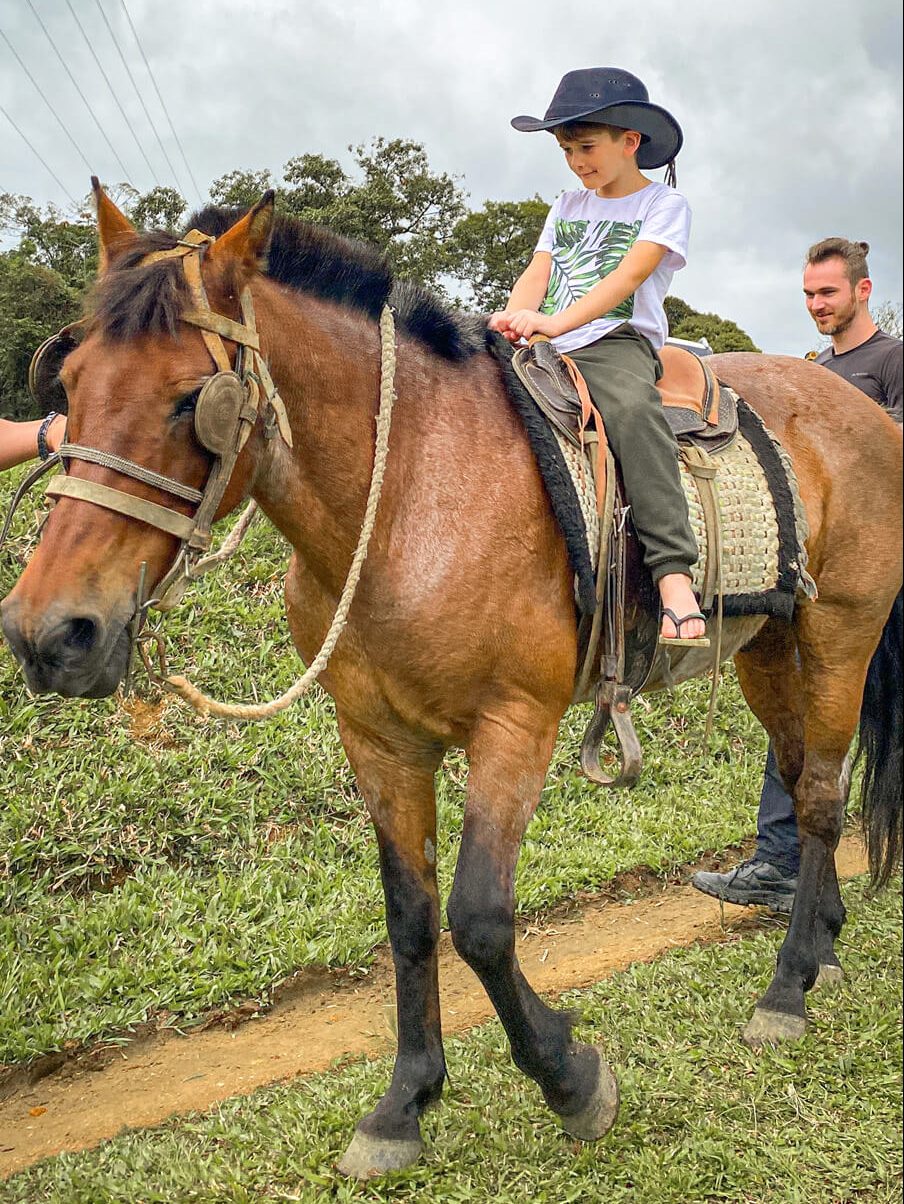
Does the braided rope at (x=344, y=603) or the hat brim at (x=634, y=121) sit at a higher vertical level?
the hat brim at (x=634, y=121)

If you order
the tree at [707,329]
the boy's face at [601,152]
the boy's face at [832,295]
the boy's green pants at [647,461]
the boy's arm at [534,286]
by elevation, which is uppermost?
the tree at [707,329]

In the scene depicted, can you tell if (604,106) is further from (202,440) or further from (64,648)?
(64,648)

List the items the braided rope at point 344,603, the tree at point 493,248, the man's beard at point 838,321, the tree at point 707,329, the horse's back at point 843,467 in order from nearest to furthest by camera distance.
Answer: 1. the braided rope at point 344,603
2. the horse's back at point 843,467
3. the man's beard at point 838,321
4. the tree at point 493,248
5. the tree at point 707,329

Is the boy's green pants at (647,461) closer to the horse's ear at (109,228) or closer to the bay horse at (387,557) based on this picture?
the bay horse at (387,557)

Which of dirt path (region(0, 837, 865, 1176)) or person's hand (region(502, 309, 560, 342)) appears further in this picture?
dirt path (region(0, 837, 865, 1176))

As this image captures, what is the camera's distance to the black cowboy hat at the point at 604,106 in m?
2.95

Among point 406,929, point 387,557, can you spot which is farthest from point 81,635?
point 406,929

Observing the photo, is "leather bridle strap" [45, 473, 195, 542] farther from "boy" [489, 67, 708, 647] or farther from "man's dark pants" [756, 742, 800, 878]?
"man's dark pants" [756, 742, 800, 878]

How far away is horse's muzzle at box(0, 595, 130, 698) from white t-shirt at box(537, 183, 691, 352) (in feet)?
5.70

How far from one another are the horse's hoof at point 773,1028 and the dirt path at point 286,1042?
0.78 metres

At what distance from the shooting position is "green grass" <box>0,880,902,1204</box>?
274cm

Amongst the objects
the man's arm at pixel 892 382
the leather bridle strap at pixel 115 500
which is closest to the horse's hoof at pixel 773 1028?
the man's arm at pixel 892 382

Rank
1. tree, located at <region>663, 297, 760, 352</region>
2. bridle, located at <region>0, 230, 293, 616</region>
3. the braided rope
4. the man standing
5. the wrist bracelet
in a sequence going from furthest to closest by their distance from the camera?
tree, located at <region>663, 297, 760, 352</region>
the man standing
the wrist bracelet
the braided rope
bridle, located at <region>0, 230, 293, 616</region>

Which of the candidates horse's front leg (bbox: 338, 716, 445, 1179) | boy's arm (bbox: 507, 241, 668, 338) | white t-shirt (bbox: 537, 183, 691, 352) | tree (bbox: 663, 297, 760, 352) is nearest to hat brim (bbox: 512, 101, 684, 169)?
white t-shirt (bbox: 537, 183, 691, 352)
